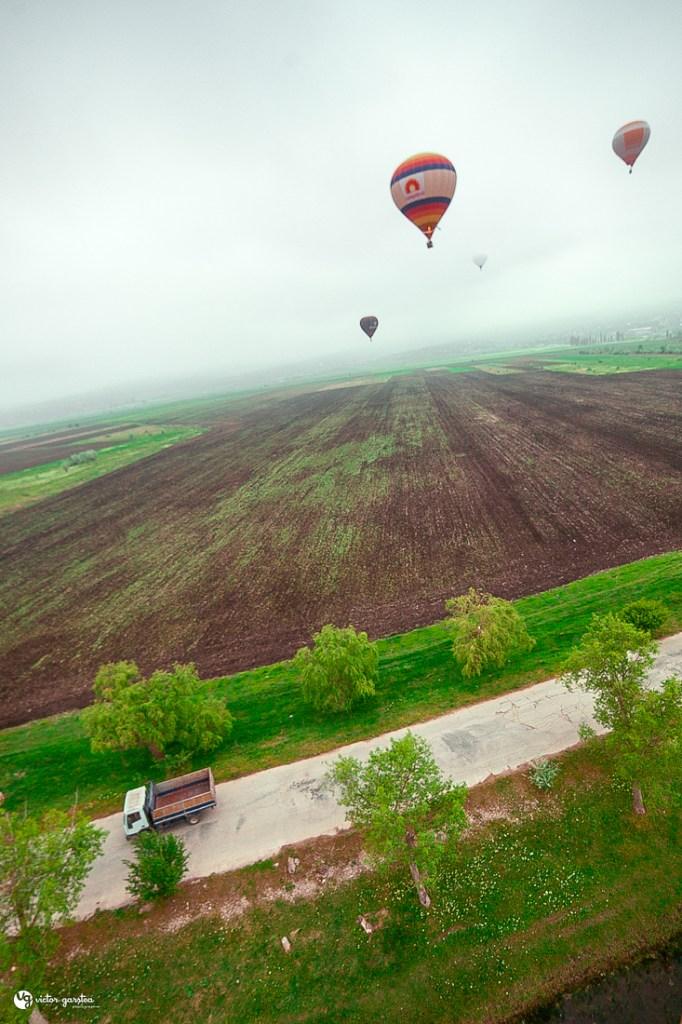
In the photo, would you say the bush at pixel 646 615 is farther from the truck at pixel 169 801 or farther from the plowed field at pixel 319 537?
the truck at pixel 169 801

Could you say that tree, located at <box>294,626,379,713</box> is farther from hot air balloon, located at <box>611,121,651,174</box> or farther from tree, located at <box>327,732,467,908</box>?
hot air balloon, located at <box>611,121,651,174</box>

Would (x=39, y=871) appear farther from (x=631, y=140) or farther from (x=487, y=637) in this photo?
(x=631, y=140)

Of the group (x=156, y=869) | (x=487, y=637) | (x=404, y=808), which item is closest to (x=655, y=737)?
(x=487, y=637)

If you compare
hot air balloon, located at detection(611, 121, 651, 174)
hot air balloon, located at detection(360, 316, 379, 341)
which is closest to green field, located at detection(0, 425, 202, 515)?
hot air balloon, located at detection(360, 316, 379, 341)

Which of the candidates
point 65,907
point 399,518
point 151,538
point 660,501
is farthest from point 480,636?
point 151,538

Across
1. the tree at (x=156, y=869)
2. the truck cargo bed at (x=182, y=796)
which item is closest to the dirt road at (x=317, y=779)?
the truck cargo bed at (x=182, y=796)

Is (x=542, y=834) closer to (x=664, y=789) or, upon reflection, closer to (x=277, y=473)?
(x=664, y=789)

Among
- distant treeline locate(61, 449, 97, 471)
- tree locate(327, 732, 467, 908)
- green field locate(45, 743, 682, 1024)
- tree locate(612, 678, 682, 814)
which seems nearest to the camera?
green field locate(45, 743, 682, 1024)

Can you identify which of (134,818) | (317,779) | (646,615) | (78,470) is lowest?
(317,779)
